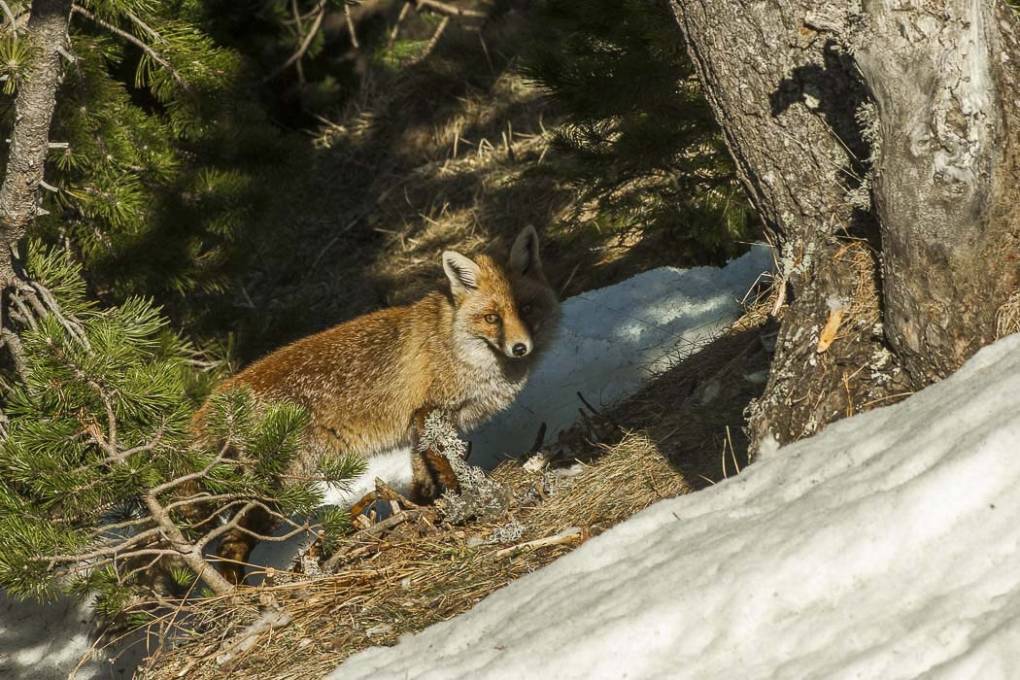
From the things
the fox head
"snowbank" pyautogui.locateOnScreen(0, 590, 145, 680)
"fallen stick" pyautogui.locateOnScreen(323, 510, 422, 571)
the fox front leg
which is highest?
the fox head

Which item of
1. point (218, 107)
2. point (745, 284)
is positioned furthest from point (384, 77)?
point (745, 284)

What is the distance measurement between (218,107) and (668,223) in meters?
3.24

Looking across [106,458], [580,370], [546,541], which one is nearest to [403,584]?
[546,541]

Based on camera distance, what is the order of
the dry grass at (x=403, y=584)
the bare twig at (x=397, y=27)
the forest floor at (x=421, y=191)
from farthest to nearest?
1. the bare twig at (x=397, y=27)
2. the forest floor at (x=421, y=191)
3. the dry grass at (x=403, y=584)

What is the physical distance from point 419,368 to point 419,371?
0.02m

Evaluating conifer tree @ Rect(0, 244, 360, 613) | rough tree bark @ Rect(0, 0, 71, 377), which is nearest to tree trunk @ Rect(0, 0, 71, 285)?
rough tree bark @ Rect(0, 0, 71, 377)

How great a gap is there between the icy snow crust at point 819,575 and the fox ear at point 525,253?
3425mm

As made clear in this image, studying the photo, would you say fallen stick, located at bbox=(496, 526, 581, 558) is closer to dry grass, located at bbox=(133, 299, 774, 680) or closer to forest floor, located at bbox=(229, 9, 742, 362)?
dry grass, located at bbox=(133, 299, 774, 680)

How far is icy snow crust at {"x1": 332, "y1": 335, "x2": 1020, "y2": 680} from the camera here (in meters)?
2.65

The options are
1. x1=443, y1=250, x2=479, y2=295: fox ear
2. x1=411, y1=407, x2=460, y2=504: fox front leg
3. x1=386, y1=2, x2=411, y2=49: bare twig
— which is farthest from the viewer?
x1=386, y1=2, x2=411, y2=49: bare twig

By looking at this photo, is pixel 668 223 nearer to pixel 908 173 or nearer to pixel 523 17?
pixel 908 173

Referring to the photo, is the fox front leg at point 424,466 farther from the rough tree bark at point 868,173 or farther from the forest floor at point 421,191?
the forest floor at point 421,191

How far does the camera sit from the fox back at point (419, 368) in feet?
21.4

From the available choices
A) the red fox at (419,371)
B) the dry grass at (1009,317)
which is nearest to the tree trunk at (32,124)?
the red fox at (419,371)
